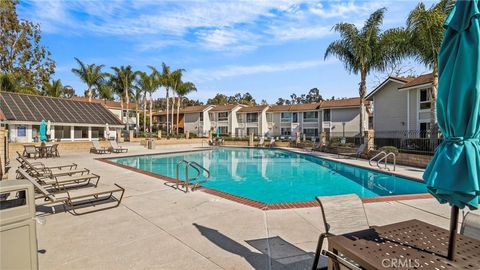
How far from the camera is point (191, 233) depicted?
465 cm

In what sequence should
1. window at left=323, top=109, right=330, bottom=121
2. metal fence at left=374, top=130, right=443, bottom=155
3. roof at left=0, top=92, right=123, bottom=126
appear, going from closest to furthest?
metal fence at left=374, top=130, right=443, bottom=155 → roof at left=0, top=92, right=123, bottom=126 → window at left=323, top=109, right=330, bottom=121

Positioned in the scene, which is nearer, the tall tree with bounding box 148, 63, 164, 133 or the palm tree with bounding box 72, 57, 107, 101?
the palm tree with bounding box 72, 57, 107, 101

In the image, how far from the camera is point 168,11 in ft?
37.6

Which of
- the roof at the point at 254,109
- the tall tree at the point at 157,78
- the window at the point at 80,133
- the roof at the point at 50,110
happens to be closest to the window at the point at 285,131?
the roof at the point at 254,109

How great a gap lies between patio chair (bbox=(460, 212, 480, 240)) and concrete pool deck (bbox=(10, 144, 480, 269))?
185cm

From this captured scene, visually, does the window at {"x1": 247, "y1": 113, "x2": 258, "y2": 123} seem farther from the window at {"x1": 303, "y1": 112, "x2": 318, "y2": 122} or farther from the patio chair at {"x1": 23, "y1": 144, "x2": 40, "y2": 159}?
the patio chair at {"x1": 23, "y1": 144, "x2": 40, "y2": 159}

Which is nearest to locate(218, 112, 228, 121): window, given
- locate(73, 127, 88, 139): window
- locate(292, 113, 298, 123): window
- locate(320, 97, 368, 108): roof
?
locate(292, 113, 298, 123): window

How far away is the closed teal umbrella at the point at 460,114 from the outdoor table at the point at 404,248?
0.17 metres

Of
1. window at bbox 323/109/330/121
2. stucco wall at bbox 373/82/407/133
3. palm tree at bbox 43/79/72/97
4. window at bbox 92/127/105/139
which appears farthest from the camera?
window at bbox 323/109/330/121

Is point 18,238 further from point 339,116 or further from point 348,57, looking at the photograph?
point 339,116

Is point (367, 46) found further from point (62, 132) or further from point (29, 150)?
point (62, 132)

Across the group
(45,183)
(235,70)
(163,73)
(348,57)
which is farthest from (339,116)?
(45,183)

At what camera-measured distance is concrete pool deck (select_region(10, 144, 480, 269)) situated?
3670mm

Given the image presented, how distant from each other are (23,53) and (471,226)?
147 feet
